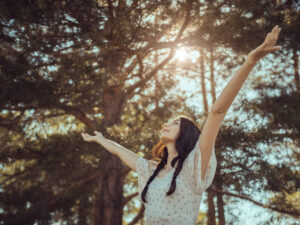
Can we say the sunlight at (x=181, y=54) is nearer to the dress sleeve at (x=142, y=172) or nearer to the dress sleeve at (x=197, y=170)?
the dress sleeve at (x=142, y=172)

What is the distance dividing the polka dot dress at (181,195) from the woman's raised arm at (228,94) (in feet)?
0.19

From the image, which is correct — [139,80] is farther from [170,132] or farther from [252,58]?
[252,58]

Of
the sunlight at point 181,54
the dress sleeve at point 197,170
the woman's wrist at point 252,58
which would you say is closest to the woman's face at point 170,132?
the dress sleeve at point 197,170

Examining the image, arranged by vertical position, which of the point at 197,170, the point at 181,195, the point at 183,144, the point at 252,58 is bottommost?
the point at 181,195

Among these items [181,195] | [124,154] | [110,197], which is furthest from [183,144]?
[110,197]

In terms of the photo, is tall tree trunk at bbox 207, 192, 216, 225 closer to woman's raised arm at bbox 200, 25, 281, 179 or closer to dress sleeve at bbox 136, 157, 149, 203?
dress sleeve at bbox 136, 157, 149, 203

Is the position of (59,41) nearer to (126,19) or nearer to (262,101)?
(126,19)

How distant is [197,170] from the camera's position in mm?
2156

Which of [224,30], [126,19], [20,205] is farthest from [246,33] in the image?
[20,205]

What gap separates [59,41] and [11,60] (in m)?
0.69

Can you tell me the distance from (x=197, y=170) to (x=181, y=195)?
0.19 metres

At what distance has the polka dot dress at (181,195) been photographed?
2109 millimetres

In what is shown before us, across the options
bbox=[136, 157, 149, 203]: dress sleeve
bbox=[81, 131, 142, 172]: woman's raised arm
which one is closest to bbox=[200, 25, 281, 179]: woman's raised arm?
bbox=[136, 157, 149, 203]: dress sleeve

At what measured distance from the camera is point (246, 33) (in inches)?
190
